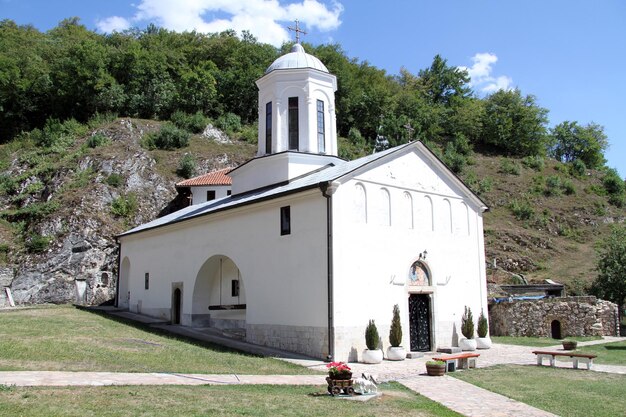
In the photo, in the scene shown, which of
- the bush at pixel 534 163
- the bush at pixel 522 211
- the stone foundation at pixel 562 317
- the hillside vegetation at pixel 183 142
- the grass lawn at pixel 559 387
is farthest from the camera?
the bush at pixel 534 163

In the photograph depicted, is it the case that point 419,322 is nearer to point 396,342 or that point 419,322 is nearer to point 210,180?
point 396,342

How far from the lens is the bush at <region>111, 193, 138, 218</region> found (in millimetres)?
35906

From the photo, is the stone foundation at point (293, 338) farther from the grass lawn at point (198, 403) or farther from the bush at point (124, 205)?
the bush at point (124, 205)

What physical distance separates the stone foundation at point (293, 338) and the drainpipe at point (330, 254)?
0.82 feet

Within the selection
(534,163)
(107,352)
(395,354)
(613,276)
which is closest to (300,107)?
(395,354)

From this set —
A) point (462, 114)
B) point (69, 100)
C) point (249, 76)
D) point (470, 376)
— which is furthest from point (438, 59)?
point (470, 376)

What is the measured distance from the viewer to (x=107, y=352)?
47.8ft

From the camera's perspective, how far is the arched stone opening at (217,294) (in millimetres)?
22078

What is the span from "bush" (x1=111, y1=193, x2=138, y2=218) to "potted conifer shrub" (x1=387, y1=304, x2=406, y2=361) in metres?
25.0

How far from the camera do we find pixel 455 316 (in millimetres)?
20031

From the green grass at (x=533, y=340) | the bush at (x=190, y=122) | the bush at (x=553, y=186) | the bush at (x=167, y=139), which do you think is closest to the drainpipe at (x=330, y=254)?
the green grass at (x=533, y=340)

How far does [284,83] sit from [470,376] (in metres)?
14.7

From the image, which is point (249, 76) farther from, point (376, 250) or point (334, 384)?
point (334, 384)

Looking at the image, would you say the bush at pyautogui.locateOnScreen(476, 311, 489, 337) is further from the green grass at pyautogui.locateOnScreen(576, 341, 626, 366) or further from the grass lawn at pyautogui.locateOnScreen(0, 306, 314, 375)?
the grass lawn at pyautogui.locateOnScreen(0, 306, 314, 375)
